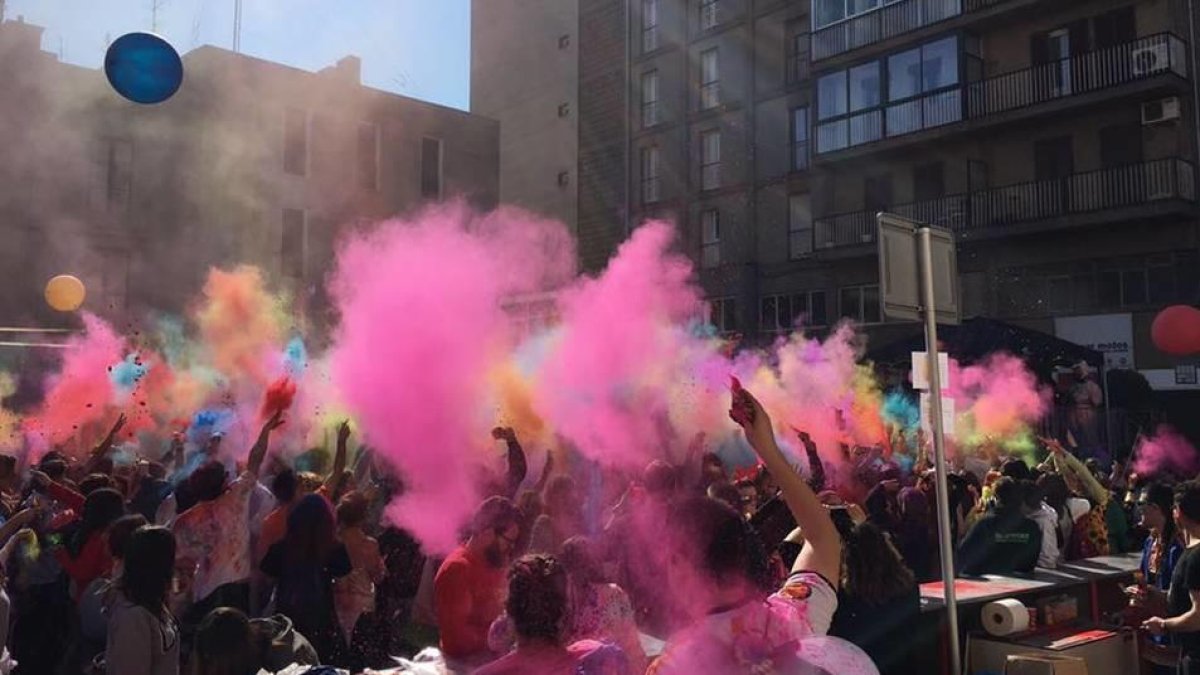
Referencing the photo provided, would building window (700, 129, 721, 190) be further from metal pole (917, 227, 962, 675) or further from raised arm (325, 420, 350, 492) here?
metal pole (917, 227, 962, 675)

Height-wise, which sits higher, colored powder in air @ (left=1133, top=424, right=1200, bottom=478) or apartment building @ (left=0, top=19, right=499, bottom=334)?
apartment building @ (left=0, top=19, right=499, bottom=334)

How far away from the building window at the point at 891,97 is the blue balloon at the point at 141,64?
18566 millimetres

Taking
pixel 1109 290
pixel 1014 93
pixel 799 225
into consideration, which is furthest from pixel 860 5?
pixel 1109 290

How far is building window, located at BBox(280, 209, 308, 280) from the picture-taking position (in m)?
24.3

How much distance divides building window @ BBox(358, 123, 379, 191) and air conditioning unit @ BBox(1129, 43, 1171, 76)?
17.9 m

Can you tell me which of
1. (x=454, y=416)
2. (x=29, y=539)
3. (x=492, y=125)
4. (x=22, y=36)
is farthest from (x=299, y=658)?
(x=492, y=125)

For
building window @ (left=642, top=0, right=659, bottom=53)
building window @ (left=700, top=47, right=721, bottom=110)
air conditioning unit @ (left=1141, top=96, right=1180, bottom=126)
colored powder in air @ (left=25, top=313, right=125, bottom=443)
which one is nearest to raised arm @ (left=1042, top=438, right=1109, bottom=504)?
colored powder in air @ (left=25, top=313, right=125, bottom=443)

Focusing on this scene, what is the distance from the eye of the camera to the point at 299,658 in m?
3.72

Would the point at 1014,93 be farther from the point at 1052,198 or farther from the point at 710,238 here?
the point at 710,238

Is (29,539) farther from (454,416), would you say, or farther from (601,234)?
(601,234)

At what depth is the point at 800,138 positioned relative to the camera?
2720cm

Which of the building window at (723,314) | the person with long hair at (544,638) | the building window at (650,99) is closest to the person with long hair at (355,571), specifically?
the person with long hair at (544,638)

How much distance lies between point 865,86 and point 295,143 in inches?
560

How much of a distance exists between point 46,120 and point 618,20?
60.1 ft
